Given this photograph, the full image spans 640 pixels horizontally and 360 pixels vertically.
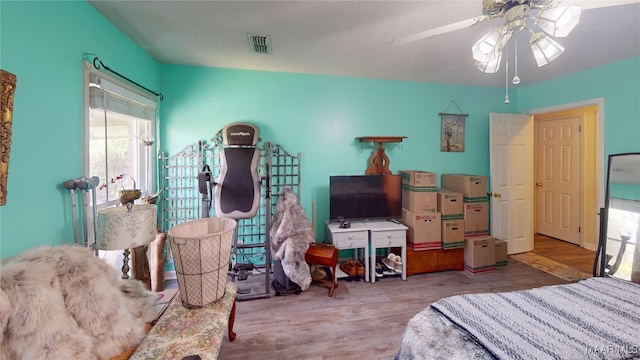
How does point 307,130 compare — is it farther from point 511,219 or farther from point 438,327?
point 511,219

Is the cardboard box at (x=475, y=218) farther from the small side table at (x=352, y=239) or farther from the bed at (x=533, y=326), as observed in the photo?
the bed at (x=533, y=326)

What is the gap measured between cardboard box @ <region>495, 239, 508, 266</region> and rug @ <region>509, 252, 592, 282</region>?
35cm

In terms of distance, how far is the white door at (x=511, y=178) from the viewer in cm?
364

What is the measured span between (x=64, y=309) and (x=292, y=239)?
1824mm

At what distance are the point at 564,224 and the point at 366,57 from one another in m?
4.48

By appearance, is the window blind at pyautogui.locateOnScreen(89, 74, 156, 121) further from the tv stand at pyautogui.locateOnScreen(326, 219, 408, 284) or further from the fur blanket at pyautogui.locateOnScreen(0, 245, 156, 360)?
the tv stand at pyautogui.locateOnScreen(326, 219, 408, 284)

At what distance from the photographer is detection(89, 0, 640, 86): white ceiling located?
182 centimetres

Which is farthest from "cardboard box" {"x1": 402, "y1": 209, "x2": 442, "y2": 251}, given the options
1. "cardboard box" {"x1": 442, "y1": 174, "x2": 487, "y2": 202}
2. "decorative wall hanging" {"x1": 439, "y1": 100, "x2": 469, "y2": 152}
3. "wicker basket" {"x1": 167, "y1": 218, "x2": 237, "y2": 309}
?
"wicker basket" {"x1": 167, "y1": 218, "x2": 237, "y2": 309}

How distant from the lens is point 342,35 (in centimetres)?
222

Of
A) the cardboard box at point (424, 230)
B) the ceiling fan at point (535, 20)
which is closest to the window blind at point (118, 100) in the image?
the ceiling fan at point (535, 20)

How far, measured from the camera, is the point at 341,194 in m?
3.17

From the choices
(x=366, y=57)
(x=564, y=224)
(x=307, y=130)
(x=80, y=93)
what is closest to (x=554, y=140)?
(x=564, y=224)

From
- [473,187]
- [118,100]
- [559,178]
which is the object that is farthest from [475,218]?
[118,100]

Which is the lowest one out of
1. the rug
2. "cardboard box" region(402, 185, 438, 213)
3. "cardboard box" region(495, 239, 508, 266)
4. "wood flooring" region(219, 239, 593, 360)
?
"wood flooring" region(219, 239, 593, 360)
